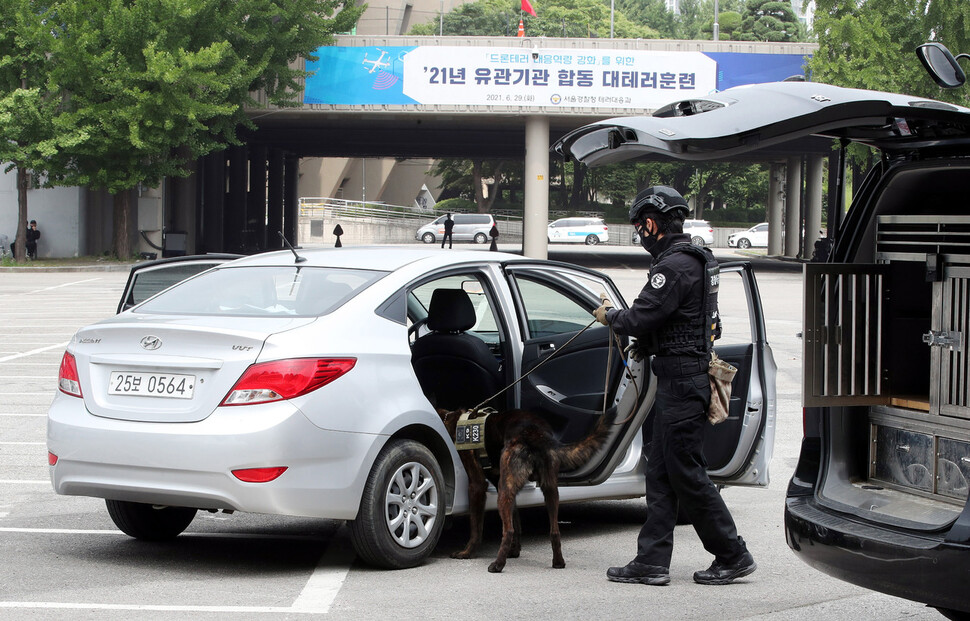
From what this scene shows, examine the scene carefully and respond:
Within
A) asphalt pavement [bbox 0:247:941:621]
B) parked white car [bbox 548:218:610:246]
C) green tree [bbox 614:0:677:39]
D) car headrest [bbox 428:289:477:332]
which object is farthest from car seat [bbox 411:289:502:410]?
green tree [bbox 614:0:677:39]

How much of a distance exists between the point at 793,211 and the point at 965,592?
174 ft

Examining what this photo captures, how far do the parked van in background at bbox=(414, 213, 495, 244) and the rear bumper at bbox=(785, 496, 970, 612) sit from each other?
207ft

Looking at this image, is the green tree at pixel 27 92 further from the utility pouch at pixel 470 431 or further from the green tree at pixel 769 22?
the green tree at pixel 769 22

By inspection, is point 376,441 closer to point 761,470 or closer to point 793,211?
point 761,470

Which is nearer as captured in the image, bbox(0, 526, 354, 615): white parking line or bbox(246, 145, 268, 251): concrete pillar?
bbox(0, 526, 354, 615): white parking line

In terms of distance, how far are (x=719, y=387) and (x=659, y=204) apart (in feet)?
2.97

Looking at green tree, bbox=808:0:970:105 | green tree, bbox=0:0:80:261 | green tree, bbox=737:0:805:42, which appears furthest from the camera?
green tree, bbox=737:0:805:42

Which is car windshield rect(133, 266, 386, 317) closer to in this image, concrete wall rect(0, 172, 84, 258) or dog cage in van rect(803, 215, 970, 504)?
dog cage in van rect(803, 215, 970, 504)

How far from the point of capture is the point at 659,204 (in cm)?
555

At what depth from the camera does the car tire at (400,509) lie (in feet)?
18.4

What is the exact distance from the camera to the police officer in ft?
17.9

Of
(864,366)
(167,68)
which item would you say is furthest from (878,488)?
(167,68)

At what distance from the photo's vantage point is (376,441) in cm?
559

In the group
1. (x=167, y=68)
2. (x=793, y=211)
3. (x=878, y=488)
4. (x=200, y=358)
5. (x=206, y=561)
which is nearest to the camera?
(x=878, y=488)
